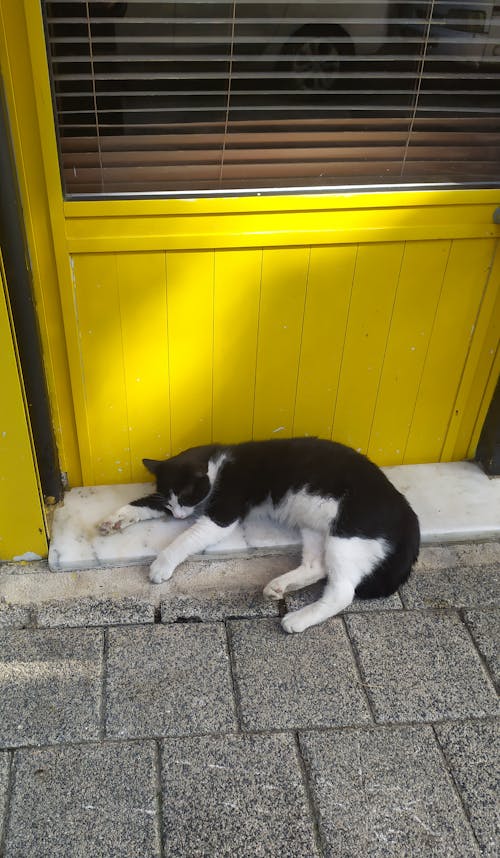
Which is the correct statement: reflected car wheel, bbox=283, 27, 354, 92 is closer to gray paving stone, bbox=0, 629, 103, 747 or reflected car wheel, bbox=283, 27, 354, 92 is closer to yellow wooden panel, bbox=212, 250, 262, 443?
yellow wooden panel, bbox=212, 250, 262, 443

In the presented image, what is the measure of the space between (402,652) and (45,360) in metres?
1.46

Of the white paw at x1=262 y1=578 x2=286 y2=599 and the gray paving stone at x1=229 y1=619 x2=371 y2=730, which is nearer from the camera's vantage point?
the gray paving stone at x1=229 y1=619 x2=371 y2=730

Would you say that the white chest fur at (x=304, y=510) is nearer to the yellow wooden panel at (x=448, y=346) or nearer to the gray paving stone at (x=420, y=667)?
the gray paving stone at (x=420, y=667)

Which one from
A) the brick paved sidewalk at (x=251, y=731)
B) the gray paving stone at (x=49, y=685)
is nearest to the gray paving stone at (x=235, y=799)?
the brick paved sidewalk at (x=251, y=731)

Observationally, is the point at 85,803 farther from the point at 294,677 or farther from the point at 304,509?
the point at 304,509

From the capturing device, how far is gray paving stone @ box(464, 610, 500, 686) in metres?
1.92

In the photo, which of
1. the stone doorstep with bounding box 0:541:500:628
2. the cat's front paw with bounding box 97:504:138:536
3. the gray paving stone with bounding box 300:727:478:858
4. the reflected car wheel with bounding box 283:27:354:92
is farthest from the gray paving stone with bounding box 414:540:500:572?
the reflected car wheel with bounding box 283:27:354:92

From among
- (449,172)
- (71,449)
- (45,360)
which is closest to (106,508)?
(71,449)

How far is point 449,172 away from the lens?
203 cm

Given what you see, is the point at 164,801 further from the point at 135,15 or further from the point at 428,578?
the point at 135,15

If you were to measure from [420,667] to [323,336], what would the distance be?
1.11m

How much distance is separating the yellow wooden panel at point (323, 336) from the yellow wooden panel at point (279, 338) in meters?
0.03

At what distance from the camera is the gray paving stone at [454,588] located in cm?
211

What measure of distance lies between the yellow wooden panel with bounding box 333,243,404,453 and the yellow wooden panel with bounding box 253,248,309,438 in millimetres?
182
